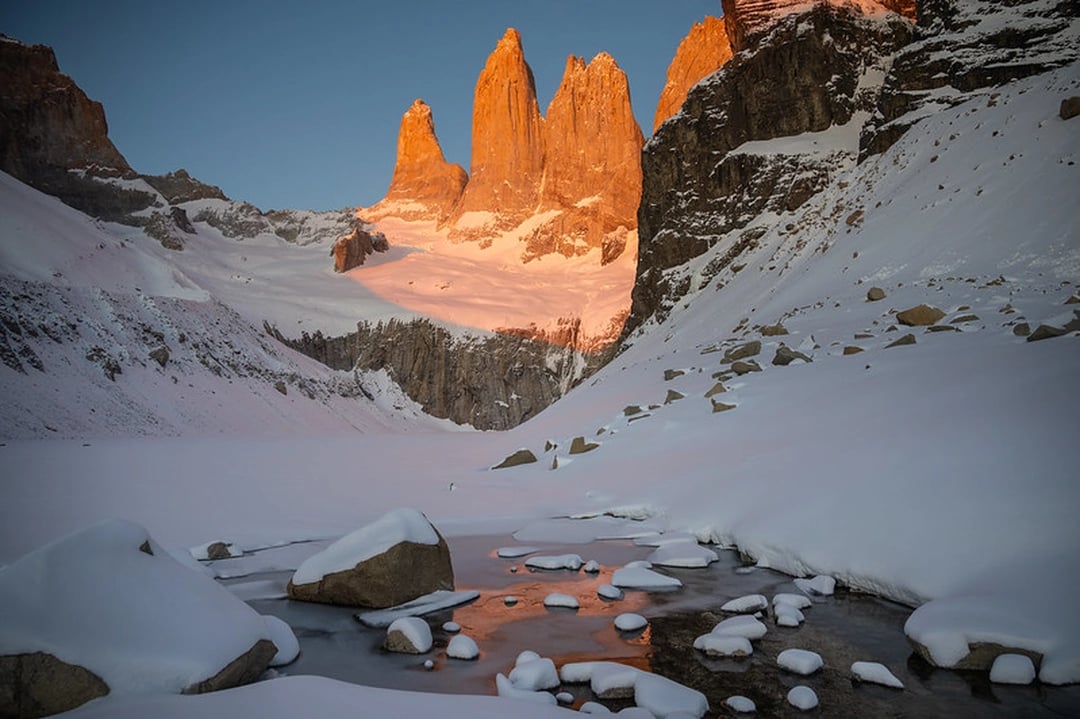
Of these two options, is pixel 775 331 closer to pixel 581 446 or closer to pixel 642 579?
pixel 581 446

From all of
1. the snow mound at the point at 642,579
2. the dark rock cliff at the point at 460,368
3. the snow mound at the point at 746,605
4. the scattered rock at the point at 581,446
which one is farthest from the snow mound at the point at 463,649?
the dark rock cliff at the point at 460,368

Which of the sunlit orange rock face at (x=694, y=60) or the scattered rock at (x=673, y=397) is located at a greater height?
the sunlit orange rock face at (x=694, y=60)

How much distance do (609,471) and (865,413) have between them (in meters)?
5.43

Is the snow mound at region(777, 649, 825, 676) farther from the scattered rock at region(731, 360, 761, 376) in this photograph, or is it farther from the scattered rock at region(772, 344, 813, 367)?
the scattered rock at region(731, 360, 761, 376)

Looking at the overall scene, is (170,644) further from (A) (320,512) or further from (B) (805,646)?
(A) (320,512)

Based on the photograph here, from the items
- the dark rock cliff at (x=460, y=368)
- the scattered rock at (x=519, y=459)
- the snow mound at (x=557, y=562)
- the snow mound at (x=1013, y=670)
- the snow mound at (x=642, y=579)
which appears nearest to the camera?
the snow mound at (x=1013, y=670)

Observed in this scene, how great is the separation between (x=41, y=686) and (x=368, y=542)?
3770 mm

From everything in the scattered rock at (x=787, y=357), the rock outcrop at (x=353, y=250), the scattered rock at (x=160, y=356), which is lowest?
the scattered rock at (x=787, y=357)

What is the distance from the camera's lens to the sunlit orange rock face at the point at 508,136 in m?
144

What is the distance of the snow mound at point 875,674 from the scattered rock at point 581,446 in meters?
11.1

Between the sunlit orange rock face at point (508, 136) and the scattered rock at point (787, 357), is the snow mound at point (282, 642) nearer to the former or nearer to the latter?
the scattered rock at point (787, 357)

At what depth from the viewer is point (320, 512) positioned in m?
13.1

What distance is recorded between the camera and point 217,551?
33.3 feet

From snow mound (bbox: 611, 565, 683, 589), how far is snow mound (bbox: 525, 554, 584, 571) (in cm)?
86
